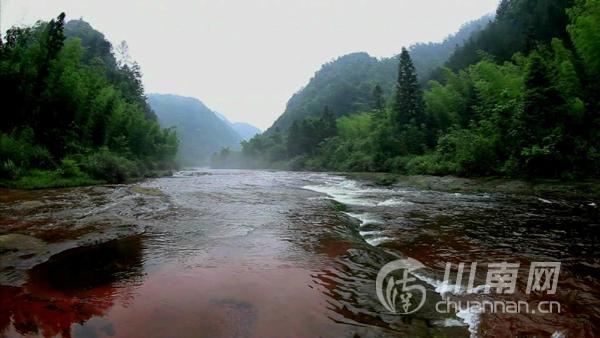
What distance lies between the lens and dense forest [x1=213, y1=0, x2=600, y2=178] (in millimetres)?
15633

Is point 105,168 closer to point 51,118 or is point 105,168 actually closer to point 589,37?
point 51,118

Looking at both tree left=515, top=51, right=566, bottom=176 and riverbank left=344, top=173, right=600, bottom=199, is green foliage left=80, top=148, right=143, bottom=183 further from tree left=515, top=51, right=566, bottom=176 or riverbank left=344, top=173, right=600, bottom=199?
tree left=515, top=51, right=566, bottom=176

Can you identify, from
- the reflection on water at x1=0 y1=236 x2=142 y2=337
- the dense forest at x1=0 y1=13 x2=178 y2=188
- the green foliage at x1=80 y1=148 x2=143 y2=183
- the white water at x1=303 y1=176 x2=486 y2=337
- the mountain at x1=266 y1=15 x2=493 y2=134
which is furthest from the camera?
the mountain at x1=266 y1=15 x2=493 y2=134

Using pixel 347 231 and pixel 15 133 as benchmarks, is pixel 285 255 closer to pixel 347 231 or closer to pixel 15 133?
pixel 347 231

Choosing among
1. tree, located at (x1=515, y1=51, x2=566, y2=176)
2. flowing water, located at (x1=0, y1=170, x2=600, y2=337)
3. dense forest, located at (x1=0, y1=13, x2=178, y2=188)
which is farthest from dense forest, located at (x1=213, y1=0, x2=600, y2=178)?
dense forest, located at (x1=0, y1=13, x2=178, y2=188)

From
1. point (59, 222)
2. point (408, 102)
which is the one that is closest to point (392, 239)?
point (59, 222)

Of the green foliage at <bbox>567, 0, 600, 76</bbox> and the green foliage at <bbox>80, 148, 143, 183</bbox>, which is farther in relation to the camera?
the green foliage at <bbox>80, 148, 143, 183</bbox>

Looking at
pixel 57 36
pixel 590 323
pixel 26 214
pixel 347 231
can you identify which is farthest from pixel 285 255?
pixel 57 36

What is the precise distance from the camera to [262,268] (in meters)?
5.10
